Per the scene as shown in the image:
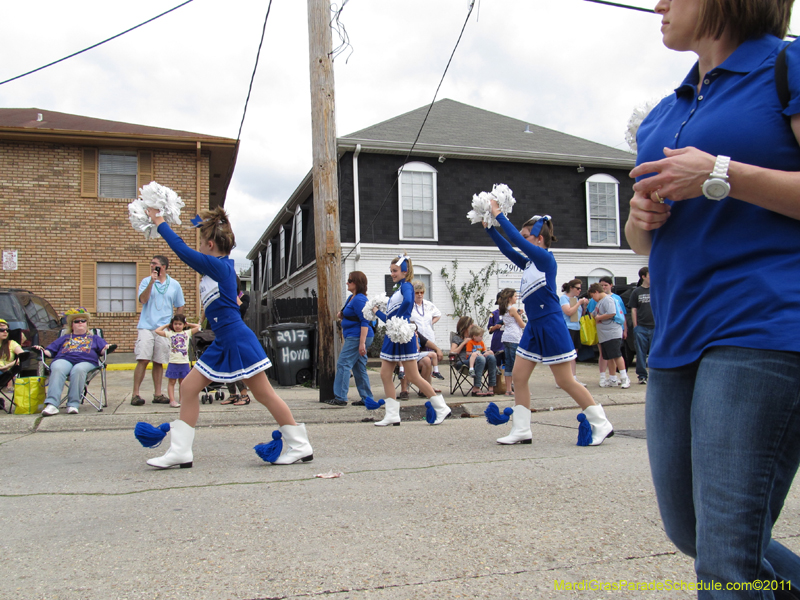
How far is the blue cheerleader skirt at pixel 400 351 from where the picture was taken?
22.3 feet

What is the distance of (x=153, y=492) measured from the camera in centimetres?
404

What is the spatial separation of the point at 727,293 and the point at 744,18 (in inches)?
29.0

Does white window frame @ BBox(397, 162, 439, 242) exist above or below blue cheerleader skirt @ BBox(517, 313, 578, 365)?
above

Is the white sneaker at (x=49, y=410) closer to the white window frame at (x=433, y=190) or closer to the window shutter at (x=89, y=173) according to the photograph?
the window shutter at (x=89, y=173)

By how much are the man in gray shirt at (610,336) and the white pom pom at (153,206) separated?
24.9 feet

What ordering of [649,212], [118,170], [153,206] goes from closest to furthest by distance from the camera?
[649,212] → [153,206] → [118,170]

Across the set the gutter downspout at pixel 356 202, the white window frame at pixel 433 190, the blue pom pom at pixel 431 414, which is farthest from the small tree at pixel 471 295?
the blue pom pom at pixel 431 414

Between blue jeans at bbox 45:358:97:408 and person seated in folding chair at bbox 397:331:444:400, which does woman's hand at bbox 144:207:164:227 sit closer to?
blue jeans at bbox 45:358:97:408

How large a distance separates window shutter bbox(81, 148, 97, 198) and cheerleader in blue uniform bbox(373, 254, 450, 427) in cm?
1319

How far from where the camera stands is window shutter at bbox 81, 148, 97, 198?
1711 centimetres

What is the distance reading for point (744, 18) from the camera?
5.41ft

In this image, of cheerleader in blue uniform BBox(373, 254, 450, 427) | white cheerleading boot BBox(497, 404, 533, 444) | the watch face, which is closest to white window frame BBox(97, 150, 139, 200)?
cheerleader in blue uniform BBox(373, 254, 450, 427)

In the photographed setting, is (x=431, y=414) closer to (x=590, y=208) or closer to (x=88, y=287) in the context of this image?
(x=88, y=287)

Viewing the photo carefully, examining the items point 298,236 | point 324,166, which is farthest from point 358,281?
point 298,236
